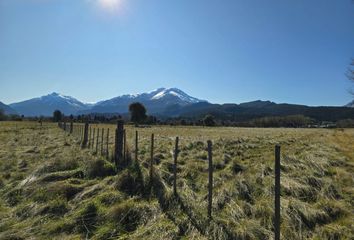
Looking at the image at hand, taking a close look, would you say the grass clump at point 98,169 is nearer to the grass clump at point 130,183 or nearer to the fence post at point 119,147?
the fence post at point 119,147

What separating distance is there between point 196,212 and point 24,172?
8.26m

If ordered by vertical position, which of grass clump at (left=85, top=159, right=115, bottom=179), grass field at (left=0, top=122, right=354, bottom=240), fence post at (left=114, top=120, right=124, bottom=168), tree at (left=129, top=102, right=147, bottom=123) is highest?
tree at (left=129, top=102, right=147, bottom=123)

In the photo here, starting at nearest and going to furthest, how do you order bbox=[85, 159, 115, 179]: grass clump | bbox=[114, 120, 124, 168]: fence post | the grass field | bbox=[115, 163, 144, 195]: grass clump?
the grass field
bbox=[115, 163, 144, 195]: grass clump
bbox=[85, 159, 115, 179]: grass clump
bbox=[114, 120, 124, 168]: fence post

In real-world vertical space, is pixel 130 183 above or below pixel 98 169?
below

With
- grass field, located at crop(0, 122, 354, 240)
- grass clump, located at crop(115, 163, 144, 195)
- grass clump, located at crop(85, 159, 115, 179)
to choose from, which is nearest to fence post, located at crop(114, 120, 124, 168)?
grass clump, located at crop(85, 159, 115, 179)

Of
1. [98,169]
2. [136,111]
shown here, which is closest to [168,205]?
[98,169]

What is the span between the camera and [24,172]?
1202 centimetres

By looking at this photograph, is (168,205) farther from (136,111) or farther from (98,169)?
(136,111)

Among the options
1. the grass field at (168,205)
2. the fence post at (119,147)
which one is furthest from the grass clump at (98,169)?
the fence post at (119,147)

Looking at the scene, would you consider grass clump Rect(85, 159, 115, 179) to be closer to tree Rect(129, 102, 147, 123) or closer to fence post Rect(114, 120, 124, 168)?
fence post Rect(114, 120, 124, 168)

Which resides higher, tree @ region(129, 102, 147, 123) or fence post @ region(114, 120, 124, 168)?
tree @ region(129, 102, 147, 123)

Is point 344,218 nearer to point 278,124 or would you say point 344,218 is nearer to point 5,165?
point 5,165

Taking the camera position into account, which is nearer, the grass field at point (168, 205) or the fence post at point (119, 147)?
the grass field at point (168, 205)

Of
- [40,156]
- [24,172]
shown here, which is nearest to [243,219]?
[24,172]
